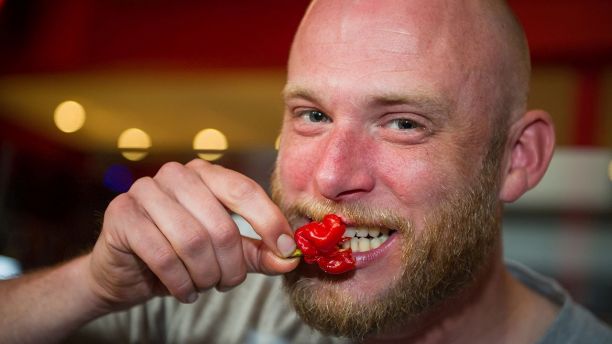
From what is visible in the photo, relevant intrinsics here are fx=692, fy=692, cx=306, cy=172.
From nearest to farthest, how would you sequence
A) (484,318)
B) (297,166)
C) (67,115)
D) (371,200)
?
(371,200), (297,166), (484,318), (67,115)

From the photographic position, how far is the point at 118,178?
1545 mm

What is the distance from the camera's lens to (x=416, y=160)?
4.62ft

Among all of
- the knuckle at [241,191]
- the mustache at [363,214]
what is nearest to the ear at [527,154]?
the mustache at [363,214]

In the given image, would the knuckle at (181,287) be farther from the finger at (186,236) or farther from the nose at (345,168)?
the nose at (345,168)

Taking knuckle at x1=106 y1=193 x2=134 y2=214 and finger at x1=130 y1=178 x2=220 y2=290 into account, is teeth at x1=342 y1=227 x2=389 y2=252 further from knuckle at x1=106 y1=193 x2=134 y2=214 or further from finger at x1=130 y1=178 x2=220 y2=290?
knuckle at x1=106 y1=193 x2=134 y2=214

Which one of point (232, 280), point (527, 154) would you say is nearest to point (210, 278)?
point (232, 280)

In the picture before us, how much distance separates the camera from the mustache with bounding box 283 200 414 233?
135 cm

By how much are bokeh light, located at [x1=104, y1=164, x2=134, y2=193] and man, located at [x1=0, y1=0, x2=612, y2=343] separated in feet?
0.53

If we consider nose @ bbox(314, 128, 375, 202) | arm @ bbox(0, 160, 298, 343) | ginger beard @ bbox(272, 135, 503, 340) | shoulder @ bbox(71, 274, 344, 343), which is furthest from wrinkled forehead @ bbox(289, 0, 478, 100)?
shoulder @ bbox(71, 274, 344, 343)

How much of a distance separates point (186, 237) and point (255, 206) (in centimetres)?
13

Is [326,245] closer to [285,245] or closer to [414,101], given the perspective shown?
[285,245]

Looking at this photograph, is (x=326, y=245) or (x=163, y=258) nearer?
(x=163, y=258)

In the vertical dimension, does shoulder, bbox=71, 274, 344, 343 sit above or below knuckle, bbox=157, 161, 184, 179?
below

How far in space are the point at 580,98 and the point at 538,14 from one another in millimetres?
545
